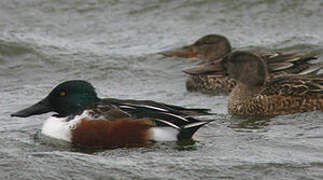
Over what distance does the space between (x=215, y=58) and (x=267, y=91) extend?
3507mm

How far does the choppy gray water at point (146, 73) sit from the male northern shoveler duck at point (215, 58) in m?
0.26

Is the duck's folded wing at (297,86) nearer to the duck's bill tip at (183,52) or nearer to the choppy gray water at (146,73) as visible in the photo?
the choppy gray water at (146,73)

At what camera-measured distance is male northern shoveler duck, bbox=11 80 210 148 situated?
742cm

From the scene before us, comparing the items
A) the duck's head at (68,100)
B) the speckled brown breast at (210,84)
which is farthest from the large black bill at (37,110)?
the speckled brown breast at (210,84)

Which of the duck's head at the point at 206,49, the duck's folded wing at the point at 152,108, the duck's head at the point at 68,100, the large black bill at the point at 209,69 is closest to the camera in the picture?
Result: the duck's folded wing at the point at 152,108

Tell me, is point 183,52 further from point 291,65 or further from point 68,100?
point 68,100

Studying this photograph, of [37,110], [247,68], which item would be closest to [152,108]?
[37,110]

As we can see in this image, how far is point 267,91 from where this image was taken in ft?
30.5

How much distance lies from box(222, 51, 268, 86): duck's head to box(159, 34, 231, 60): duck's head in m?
2.49

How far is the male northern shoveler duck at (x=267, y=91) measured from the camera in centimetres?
903

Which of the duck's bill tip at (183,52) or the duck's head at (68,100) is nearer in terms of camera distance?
the duck's head at (68,100)

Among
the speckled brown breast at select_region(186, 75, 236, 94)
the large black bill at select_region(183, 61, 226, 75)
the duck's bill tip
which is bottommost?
the speckled brown breast at select_region(186, 75, 236, 94)

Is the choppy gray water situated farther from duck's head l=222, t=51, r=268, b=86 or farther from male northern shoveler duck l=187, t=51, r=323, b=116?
duck's head l=222, t=51, r=268, b=86

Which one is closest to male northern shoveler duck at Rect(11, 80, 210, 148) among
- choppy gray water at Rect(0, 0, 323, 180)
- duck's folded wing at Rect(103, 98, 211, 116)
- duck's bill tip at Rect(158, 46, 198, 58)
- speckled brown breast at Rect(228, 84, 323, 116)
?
duck's folded wing at Rect(103, 98, 211, 116)
